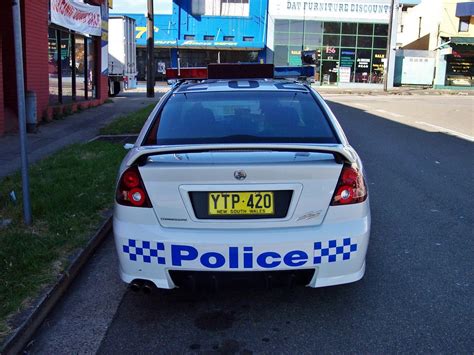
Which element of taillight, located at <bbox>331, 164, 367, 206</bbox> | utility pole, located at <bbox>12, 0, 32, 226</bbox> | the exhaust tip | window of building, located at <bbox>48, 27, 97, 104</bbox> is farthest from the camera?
window of building, located at <bbox>48, 27, 97, 104</bbox>

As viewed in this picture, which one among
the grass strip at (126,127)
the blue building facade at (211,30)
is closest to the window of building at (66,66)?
the grass strip at (126,127)

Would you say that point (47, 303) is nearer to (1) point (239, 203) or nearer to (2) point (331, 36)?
(1) point (239, 203)

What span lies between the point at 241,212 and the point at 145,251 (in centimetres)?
67

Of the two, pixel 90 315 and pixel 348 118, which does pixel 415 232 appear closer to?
pixel 90 315

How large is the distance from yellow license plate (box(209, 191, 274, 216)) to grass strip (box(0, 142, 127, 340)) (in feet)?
4.79

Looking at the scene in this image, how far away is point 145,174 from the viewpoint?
3.41 metres

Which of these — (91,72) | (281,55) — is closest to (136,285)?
(91,72)

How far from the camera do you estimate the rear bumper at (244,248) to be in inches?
130

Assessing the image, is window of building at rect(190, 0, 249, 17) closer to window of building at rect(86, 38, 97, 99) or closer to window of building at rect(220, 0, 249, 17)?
window of building at rect(220, 0, 249, 17)

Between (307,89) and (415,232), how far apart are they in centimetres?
202

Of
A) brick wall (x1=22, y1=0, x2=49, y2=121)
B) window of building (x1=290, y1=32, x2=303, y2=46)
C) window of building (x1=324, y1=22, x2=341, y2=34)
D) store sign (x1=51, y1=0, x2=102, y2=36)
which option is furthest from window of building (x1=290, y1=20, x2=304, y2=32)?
brick wall (x1=22, y1=0, x2=49, y2=121)

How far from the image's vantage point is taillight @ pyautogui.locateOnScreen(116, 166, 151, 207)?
11.3 ft

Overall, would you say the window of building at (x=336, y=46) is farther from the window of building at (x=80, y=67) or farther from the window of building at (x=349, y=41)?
the window of building at (x=80, y=67)

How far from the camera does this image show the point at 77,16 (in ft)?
53.4
